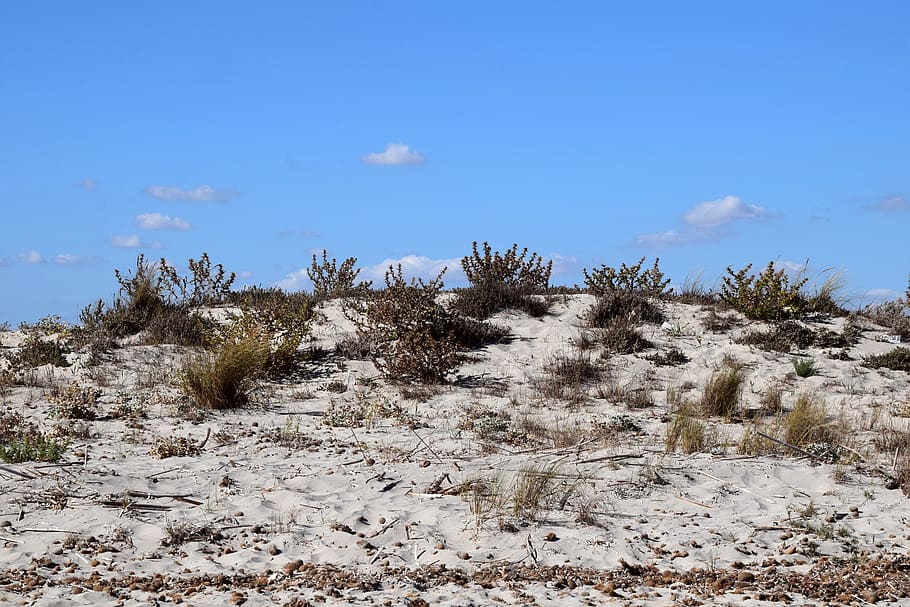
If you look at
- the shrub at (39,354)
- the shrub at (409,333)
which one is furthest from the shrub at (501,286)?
the shrub at (39,354)

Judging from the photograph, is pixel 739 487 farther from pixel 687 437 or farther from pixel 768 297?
pixel 768 297

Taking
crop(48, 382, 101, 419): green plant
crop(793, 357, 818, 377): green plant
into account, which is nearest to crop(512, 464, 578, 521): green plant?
crop(48, 382, 101, 419): green plant

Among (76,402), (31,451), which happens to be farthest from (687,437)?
(76,402)

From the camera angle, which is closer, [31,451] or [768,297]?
[31,451]

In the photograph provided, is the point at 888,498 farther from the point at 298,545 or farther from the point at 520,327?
the point at 520,327

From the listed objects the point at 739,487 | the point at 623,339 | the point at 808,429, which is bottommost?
the point at 739,487

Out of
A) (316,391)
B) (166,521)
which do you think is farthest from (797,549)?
(316,391)

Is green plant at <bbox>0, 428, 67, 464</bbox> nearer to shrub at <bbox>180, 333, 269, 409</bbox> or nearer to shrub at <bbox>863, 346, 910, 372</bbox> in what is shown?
shrub at <bbox>180, 333, 269, 409</bbox>

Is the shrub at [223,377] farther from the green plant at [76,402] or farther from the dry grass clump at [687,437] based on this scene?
the dry grass clump at [687,437]

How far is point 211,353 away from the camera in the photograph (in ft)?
39.4

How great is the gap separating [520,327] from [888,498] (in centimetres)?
780

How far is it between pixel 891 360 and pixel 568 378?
489 centimetres

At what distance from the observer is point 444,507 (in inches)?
261

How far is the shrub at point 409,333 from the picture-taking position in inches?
471
